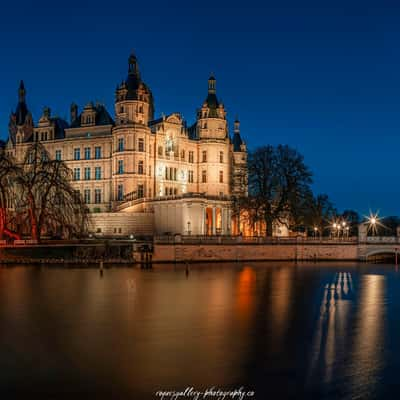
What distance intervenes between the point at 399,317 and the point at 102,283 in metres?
18.5

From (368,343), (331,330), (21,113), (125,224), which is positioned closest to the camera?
(368,343)

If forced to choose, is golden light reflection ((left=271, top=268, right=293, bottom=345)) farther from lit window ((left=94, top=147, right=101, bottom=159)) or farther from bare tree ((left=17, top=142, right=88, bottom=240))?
lit window ((left=94, top=147, right=101, bottom=159))

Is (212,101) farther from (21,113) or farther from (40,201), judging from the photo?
(40,201)

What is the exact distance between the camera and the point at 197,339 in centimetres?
2022

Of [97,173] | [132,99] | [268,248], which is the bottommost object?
[268,248]

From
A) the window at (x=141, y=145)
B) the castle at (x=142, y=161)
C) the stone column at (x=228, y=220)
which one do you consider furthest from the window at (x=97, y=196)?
the stone column at (x=228, y=220)

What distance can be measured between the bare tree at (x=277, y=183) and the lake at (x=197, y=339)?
87.9ft

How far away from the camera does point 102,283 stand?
37.4 m

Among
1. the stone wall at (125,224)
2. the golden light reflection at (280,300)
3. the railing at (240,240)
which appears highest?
the stone wall at (125,224)

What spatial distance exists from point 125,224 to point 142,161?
902cm

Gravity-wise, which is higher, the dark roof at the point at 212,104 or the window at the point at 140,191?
the dark roof at the point at 212,104

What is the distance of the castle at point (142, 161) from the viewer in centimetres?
7106

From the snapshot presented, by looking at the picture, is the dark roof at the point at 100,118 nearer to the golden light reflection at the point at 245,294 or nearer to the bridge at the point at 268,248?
the bridge at the point at 268,248

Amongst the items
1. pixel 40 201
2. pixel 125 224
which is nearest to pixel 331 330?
pixel 40 201
